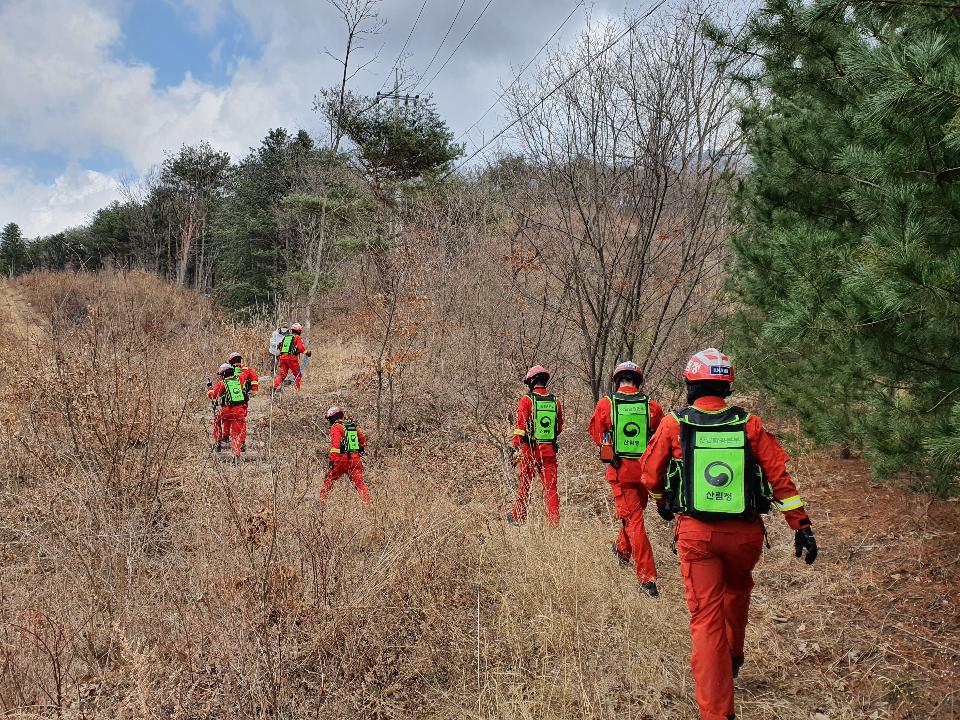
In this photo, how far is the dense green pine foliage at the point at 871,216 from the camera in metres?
2.87

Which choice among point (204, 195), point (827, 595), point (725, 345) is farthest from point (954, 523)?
point (204, 195)

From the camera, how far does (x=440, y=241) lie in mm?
16688

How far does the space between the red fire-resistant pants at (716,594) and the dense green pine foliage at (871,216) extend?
1.04 meters

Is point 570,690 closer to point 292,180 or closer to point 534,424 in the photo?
point 534,424

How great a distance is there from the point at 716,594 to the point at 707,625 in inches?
6.7

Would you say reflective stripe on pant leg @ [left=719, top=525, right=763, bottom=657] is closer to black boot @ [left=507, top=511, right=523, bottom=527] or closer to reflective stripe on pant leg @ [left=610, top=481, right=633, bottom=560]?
reflective stripe on pant leg @ [left=610, top=481, right=633, bottom=560]

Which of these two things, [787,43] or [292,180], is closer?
[787,43]

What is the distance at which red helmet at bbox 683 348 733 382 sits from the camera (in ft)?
12.3

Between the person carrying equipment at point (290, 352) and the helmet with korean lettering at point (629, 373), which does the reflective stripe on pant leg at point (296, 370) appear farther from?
the helmet with korean lettering at point (629, 373)

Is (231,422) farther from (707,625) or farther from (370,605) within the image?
(707,625)

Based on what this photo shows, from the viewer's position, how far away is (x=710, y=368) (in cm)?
375

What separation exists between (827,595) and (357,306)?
20481 mm

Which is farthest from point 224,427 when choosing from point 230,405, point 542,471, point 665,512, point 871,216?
point 871,216

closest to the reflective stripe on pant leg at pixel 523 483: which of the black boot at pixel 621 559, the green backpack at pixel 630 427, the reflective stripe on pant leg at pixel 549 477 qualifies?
the reflective stripe on pant leg at pixel 549 477
